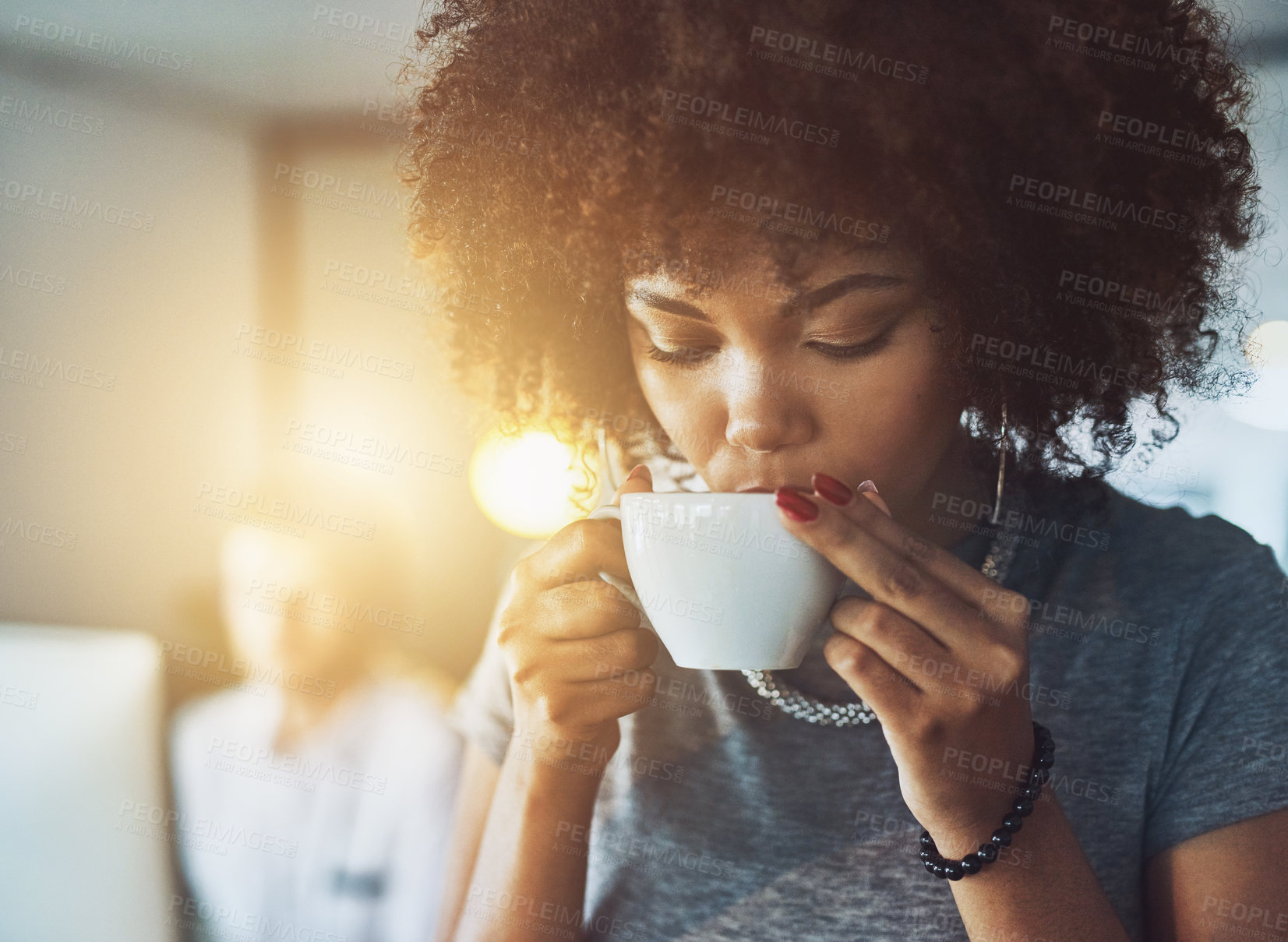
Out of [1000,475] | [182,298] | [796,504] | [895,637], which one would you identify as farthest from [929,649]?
[182,298]

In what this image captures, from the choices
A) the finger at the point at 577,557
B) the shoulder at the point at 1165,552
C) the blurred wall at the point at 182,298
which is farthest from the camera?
the blurred wall at the point at 182,298

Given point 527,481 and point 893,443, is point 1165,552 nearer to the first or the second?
point 893,443

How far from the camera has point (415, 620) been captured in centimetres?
139

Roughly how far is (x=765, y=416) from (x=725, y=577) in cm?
15

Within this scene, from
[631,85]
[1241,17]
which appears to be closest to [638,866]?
→ [631,85]

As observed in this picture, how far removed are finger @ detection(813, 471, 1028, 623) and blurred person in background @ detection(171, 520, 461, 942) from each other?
2.17ft

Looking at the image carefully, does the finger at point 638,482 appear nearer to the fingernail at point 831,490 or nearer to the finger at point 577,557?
the finger at point 577,557

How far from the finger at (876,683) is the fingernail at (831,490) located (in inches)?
3.4

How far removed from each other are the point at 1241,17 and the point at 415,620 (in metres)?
1.31

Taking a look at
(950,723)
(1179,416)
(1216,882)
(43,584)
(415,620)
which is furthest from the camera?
(415,620)

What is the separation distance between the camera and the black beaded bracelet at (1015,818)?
0.50 metres

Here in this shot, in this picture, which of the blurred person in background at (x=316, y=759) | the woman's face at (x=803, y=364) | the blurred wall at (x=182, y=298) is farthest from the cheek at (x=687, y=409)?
the blurred person in background at (x=316, y=759)

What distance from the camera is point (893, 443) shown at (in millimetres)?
608

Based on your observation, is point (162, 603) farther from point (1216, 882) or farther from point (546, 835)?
point (1216, 882)
